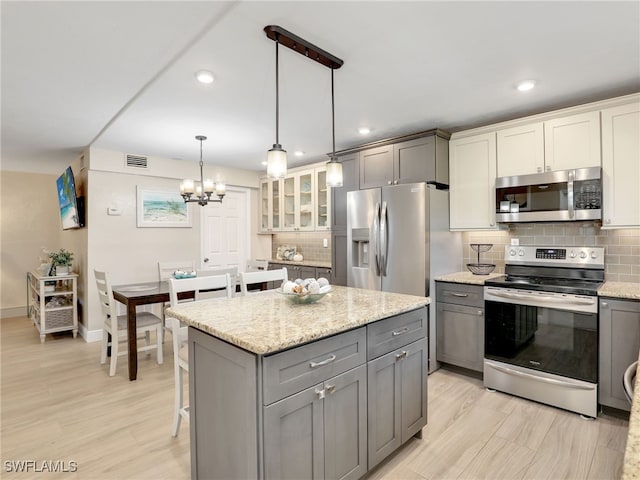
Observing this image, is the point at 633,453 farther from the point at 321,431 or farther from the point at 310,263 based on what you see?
the point at 310,263

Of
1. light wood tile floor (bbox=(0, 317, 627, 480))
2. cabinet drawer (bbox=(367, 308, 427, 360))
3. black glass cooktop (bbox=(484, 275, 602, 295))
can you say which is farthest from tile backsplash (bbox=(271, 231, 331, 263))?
cabinet drawer (bbox=(367, 308, 427, 360))

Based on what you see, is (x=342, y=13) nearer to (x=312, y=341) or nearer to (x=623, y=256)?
(x=312, y=341)

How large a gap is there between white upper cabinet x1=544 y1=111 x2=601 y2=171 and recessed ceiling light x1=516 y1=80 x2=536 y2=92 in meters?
0.53

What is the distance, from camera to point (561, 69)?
2.37 m

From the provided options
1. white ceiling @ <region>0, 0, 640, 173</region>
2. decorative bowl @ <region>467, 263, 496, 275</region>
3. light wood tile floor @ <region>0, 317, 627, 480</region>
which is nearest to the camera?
white ceiling @ <region>0, 0, 640, 173</region>

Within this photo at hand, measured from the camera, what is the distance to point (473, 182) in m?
3.47

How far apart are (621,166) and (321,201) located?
10.5 ft

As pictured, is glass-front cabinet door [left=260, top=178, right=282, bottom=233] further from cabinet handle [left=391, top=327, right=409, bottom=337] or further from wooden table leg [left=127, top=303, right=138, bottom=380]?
cabinet handle [left=391, top=327, right=409, bottom=337]

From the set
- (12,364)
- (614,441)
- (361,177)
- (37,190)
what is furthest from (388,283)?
(37,190)

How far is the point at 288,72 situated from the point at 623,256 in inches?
122

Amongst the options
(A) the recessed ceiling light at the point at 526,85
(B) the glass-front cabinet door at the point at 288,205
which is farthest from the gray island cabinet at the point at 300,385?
(B) the glass-front cabinet door at the point at 288,205

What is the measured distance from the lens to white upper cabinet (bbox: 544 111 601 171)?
110 inches

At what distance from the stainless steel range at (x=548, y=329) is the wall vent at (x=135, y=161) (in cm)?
446

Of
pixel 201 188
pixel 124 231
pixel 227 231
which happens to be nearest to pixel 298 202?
pixel 227 231
